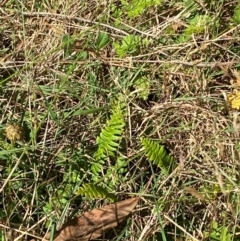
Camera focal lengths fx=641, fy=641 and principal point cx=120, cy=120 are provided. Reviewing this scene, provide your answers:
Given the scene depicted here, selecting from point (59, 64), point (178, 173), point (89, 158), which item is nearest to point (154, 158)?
point (178, 173)

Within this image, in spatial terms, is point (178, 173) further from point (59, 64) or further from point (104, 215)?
point (59, 64)

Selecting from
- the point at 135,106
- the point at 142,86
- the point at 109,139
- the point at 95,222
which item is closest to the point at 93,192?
the point at 95,222

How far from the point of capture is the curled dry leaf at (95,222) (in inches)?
102

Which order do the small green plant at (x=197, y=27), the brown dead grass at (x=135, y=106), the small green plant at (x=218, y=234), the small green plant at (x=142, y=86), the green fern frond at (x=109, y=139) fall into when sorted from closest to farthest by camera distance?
the small green plant at (x=218, y=234)
the brown dead grass at (x=135, y=106)
the green fern frond at (x=109, y=139)
the small green plant at (x=142, y=86)
the small green plant at (x=197, y=27)

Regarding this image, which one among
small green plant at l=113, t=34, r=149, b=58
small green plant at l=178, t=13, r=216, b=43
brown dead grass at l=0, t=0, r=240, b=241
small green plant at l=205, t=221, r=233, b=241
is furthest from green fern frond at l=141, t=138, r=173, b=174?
small green plant at l=178, t=13, r=216, b=43

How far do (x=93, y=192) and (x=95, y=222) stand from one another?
125mm

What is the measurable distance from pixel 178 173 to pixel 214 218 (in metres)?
0.24

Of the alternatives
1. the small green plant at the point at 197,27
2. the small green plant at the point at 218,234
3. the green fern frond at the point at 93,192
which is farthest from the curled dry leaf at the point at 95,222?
the small green plant at the point at 197,27

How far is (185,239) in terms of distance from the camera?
264cm

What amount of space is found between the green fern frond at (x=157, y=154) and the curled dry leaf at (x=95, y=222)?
204 millimetres

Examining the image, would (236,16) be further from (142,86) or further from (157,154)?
(157,154)

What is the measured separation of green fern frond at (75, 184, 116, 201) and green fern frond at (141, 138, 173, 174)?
243mm

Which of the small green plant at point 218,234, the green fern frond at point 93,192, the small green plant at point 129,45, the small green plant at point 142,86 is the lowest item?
the small green plant at point 218,234

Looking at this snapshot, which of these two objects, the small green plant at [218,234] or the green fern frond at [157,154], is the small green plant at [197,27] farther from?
the small green plant at [218,234]
